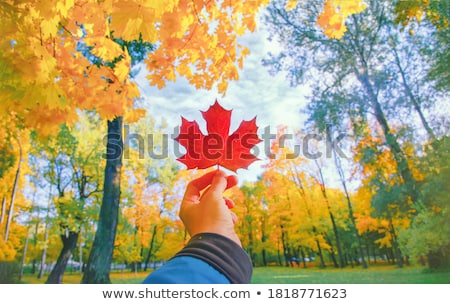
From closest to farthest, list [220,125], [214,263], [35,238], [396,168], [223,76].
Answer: [214,263] < [220,125] < [223,76] < [396,168] < [35,238]

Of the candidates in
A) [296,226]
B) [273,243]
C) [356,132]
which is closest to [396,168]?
[356,132]

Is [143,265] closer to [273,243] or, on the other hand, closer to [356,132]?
[273,243]

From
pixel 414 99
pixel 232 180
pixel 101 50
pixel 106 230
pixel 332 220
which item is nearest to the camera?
pixel 232 180

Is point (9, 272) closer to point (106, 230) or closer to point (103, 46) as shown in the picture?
point (106, 230)

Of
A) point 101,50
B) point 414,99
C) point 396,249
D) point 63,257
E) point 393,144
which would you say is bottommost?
point 396,249

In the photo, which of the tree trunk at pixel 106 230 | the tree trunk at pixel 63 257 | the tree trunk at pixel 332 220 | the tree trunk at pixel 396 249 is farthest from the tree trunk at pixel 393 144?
the tree trunk at pixel 63 257

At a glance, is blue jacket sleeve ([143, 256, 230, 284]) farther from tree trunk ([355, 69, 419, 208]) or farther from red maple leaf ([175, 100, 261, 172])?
tree trunk ([355, 69, 419, 208])

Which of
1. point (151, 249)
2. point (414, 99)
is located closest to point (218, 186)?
point (414, 99)
